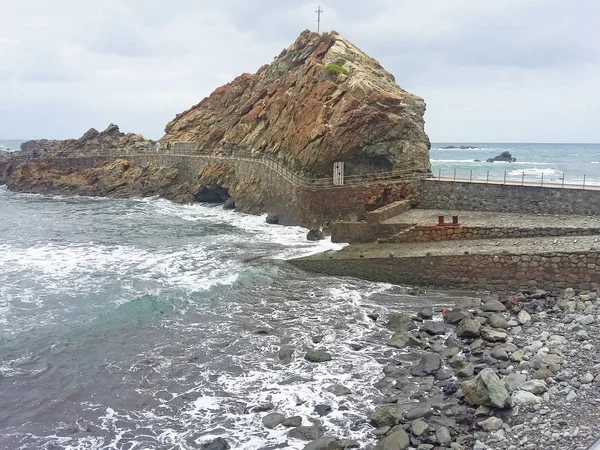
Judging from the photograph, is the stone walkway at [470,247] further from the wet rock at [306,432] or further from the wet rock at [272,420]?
the wet rock at [306,432]

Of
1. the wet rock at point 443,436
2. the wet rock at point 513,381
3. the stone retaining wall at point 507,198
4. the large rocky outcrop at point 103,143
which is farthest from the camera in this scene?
the large rocky outcrop at point 103,143

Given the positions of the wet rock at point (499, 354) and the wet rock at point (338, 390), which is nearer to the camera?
A: the wet rock at point (338, 390)

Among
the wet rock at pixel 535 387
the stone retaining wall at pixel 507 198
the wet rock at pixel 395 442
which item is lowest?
the wet rock at pixel 395 442

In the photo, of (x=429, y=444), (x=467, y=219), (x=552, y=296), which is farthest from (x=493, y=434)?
(x=467, y=219)

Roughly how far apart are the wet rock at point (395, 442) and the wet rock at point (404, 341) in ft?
14.7

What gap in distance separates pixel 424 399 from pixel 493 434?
2081 mm

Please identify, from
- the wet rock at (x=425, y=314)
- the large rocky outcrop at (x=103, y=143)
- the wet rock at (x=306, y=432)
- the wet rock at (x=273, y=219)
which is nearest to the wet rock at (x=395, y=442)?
the wet rock at (x=306, y=432)

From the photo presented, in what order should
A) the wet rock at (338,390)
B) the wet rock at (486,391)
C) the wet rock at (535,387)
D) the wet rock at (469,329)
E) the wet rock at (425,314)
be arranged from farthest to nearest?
the wet rock at (425,314) < the wet rock at (469,329) < the wet rock at (338,390) < the wet rock at (535,387) < the wet rock at (486,391)

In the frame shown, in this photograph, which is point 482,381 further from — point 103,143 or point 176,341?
point 103,143

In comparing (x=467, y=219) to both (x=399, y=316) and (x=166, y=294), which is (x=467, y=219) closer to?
(x=399, y=316)

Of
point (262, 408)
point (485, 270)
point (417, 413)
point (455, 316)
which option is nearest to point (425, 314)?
point (455, 316)

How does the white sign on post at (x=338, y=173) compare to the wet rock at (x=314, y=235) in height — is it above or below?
above

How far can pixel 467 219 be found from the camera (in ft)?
76.9

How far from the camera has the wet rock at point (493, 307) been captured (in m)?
16.1
